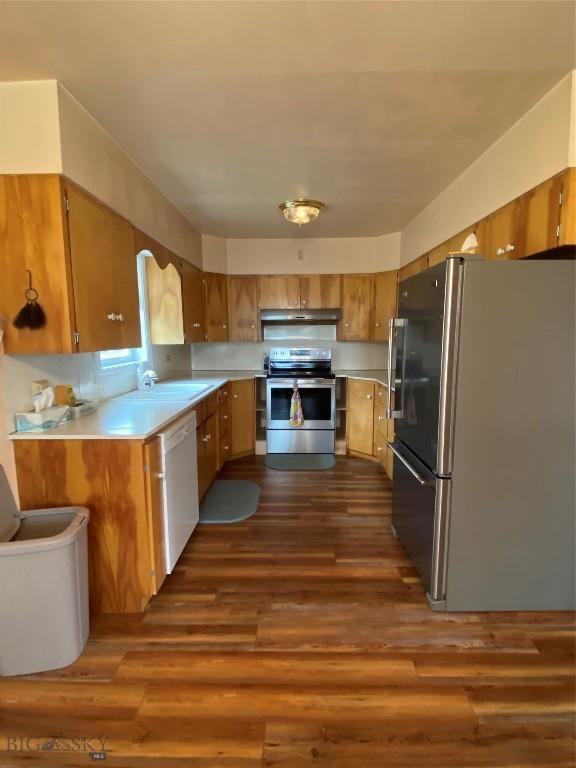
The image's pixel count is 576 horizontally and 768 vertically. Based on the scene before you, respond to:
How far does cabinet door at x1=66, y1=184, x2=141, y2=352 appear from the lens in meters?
1.78

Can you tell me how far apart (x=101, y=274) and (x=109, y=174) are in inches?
23.0

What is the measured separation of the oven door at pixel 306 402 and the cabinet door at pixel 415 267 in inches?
53.3

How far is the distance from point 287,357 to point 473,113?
9.47 ft

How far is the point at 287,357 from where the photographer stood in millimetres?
4391

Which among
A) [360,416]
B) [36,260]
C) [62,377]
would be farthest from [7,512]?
[360,416]

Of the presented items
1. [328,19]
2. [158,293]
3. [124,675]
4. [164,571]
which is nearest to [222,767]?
[124,675]

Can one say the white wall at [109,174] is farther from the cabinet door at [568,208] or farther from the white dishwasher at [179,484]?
the cabinet door at [568,208]

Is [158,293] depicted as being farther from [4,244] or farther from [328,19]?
[328,19]

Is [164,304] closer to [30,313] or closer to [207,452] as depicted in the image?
[207,452]

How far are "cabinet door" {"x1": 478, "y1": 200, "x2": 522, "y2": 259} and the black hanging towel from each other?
236 cm

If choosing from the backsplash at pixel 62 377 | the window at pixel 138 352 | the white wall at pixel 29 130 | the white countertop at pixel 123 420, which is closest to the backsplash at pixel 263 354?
the backsplash at pixel 62 377

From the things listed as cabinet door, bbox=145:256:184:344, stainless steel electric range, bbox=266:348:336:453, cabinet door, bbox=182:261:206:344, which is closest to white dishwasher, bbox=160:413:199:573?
cabinet door, bbox=145:256:184:344

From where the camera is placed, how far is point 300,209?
2955 millimetres

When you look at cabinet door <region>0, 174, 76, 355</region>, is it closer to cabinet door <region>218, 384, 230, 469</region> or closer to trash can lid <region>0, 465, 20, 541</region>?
trash can lid <region>0, 465, 20, 541</region>
